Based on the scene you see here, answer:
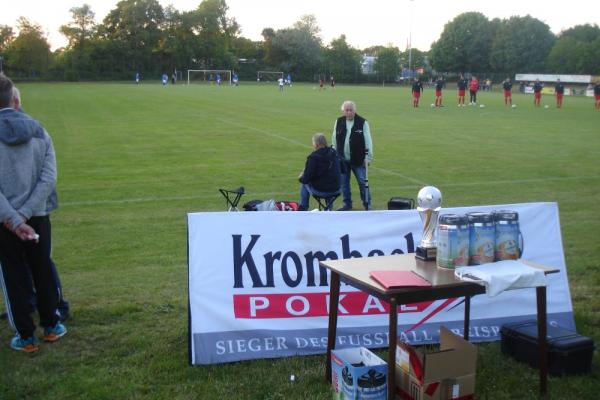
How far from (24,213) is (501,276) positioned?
10.8 ft

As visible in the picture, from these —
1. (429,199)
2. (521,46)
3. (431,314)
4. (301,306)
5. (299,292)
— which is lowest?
(431,314)

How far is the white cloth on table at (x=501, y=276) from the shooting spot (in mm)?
3787

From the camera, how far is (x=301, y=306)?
5.22 m

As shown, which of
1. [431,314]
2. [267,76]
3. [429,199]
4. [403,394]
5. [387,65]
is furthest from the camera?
[387,65]

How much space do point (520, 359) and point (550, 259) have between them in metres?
1.19

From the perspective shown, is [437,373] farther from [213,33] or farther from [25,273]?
[213,33]

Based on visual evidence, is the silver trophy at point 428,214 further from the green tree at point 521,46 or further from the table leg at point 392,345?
the green tree at point 521,46

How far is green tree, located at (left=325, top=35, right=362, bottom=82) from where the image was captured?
333 ft

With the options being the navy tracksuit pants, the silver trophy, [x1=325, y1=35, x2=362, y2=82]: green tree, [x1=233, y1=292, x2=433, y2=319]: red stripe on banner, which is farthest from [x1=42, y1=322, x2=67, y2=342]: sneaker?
[x1=325, y1=35, x2=362, y2=82]: green tree

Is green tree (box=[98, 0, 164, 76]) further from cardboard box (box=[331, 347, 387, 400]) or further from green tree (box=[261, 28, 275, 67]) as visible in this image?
cardboard box (box=[331, 347, 387, 400])

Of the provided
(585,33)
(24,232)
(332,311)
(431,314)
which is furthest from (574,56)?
(24,232)

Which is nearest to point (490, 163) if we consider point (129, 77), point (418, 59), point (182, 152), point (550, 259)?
point (182, 152)

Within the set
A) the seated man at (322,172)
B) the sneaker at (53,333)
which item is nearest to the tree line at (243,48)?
the seated man at (322,172)

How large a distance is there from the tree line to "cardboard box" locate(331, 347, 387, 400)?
9294 centimetres
